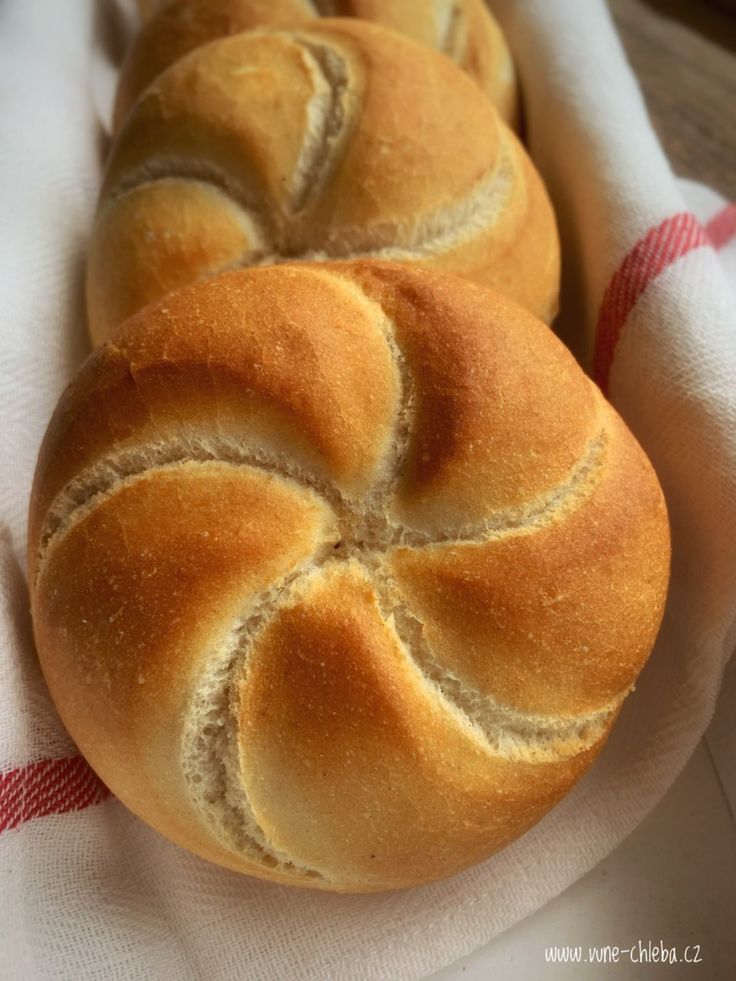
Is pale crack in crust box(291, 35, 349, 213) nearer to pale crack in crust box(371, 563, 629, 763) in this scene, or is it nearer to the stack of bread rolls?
the stack of bread rolls

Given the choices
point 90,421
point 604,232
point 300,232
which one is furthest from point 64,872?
point 604,232

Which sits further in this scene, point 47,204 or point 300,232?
point 47,204

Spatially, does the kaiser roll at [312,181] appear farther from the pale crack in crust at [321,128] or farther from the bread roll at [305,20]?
the bread roll at [305,20]

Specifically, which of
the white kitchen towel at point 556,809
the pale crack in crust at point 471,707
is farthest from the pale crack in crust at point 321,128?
the pale crack in crust at point 471,707

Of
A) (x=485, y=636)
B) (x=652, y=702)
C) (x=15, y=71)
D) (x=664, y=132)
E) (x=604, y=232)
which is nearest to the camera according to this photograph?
(x=485, y=636)

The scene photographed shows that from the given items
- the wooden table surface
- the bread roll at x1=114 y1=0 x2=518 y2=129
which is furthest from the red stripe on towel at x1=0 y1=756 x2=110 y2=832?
the wooden table surface

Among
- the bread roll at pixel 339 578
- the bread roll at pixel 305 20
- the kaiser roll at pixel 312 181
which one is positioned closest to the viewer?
the bread roll at pixel 339 578

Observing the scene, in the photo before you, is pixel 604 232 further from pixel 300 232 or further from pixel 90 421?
pixel 90 421
